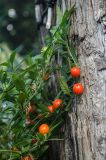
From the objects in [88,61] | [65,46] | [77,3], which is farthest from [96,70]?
[77,3]

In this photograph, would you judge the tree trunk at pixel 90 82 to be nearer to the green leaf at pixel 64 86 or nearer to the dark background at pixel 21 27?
the green leaf at pixel 64 86

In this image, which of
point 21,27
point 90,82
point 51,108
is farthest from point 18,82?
point 21,27

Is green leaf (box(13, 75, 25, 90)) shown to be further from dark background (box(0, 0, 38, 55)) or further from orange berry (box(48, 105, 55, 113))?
dark background (box(0, 0, 38, 55))

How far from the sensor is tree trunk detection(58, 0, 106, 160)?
179cm

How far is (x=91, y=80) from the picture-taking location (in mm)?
1832

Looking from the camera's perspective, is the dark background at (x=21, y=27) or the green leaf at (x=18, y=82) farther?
the dark background at (x=21, y=27)

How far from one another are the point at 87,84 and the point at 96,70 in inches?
3.0

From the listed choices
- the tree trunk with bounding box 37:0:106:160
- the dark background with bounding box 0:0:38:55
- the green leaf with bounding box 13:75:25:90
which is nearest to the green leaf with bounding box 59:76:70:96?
the tree trunk with bounding box 37:0:106:160

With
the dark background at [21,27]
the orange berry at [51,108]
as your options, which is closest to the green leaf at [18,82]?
the orange berry at [51,108]

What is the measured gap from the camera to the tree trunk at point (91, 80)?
1.79 m

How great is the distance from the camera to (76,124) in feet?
6.26

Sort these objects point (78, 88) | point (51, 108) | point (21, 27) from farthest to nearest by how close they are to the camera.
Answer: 1. point (21, 27)
2. point (51, 108)
3. point (78, 88)

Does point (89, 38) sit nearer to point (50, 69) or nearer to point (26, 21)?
point (50, 69)

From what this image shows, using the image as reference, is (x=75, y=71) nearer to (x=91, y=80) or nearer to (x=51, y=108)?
(x=91, y=80)
